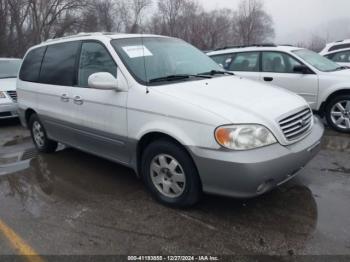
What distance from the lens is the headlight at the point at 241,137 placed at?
3.33 metres

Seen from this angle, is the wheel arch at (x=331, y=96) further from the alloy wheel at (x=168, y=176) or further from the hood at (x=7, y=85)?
the hood at (x=7, y=85)

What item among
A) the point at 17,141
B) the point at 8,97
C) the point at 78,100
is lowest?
the point at 17,141

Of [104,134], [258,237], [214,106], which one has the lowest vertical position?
[258,237]

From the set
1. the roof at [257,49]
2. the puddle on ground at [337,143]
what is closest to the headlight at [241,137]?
the puddle on ground at [337,143]

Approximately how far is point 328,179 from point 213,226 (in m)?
1.85

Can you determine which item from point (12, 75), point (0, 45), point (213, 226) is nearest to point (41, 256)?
point (213, 226)

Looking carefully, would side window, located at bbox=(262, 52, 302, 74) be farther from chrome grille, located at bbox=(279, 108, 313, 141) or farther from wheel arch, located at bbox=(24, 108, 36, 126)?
wheel arch, located at bbox=(24, 108, 36, 126)

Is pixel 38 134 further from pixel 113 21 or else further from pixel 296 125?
pixel 113 21

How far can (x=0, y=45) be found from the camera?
100 feet

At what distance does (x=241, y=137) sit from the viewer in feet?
11.0

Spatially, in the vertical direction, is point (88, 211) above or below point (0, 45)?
below

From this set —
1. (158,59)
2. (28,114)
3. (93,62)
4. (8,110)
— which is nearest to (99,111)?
(93,62)

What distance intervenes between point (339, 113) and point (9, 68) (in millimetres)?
8345

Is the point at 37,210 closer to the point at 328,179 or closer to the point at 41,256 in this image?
the point at 41,256
